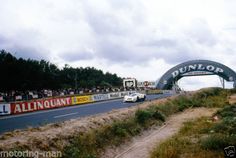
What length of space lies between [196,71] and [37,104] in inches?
1705

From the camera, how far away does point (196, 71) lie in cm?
7094

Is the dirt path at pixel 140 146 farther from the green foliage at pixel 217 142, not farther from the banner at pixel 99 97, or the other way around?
the banner at pixel 99 97

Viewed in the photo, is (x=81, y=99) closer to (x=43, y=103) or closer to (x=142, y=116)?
(x=43, y=103)

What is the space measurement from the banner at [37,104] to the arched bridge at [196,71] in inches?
1321

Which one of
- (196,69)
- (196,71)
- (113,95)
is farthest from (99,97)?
(196,71)

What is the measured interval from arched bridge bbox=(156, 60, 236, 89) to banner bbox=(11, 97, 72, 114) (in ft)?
110

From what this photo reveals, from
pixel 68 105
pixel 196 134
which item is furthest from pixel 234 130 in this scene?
pixel 68 105

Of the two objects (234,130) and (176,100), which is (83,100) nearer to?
(176,100)

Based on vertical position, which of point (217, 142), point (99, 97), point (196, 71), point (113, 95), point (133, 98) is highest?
point (196, 71)

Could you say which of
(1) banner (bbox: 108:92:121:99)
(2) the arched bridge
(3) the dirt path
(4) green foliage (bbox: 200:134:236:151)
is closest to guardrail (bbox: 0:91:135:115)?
(1) banner (bbox: 108:92:121:99)

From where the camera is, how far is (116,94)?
5947 cm

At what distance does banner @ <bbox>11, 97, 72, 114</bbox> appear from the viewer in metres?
32.2

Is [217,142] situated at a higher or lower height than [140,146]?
higher

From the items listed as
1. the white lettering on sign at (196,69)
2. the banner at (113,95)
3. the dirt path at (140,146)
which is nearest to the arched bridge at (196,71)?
the white lettering on sign at (196,69)
